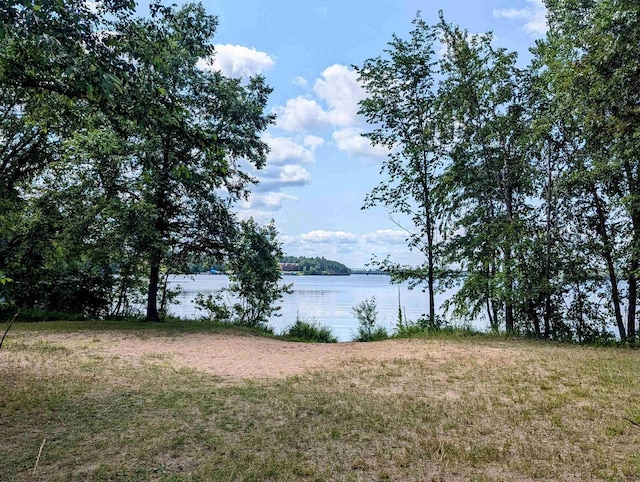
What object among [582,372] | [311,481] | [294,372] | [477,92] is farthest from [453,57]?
[311,481]

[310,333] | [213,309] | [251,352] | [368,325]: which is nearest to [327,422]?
[251,352]

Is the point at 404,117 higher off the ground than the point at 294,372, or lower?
higher

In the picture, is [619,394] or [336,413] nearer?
[336,413]

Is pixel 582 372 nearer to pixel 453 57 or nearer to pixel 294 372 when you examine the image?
pixel 294 372

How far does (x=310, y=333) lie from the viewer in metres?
11.4

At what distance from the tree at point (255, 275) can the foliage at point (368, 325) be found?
268 cm

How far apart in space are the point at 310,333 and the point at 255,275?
216 cm

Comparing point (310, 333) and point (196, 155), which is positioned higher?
point (196, 155)

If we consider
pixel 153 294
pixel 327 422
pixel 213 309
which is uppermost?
pixel 153 294

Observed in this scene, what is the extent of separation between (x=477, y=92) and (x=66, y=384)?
914 cm

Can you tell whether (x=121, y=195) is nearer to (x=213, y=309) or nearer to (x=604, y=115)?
(x=213, y=309)

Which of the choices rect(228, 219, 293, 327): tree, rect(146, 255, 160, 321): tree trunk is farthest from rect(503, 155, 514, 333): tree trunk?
rect(146, 255, 160, 321): tree trunk

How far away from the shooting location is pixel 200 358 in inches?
263

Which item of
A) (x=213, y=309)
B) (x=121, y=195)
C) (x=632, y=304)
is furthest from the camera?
(x=213, y=309)
